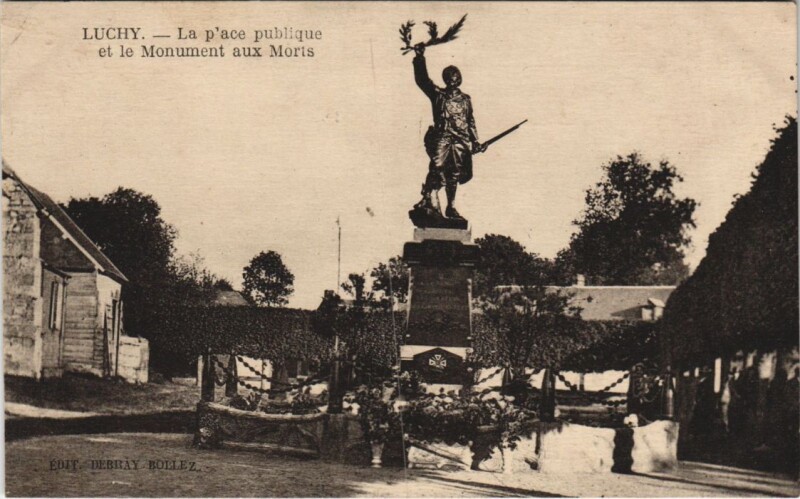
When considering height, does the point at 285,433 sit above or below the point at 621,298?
below

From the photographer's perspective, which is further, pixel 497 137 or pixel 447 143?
pixel 497 137

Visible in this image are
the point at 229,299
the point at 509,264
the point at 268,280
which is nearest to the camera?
the point at 509,264

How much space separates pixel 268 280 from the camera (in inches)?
475

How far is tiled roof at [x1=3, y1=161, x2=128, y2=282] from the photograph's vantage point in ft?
31.6

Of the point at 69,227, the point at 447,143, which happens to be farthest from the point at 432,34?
the point at 69,227

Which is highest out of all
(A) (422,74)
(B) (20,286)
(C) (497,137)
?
(A) (422,74)

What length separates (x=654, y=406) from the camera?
1123cm

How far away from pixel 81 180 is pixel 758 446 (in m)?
8.69

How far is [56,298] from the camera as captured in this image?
10305mm

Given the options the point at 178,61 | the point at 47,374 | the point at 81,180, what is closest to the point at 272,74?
the point at 178,61

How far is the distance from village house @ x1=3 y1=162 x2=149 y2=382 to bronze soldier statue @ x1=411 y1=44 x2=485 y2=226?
174 inches

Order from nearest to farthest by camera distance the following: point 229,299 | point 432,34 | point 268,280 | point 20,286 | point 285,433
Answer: point 20,286 → point 285,433 → point 432,34 → point 268,280 → point 229,299

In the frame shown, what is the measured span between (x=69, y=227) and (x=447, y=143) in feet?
16.2

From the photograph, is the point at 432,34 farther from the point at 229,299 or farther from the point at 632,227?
the point at 229,299
